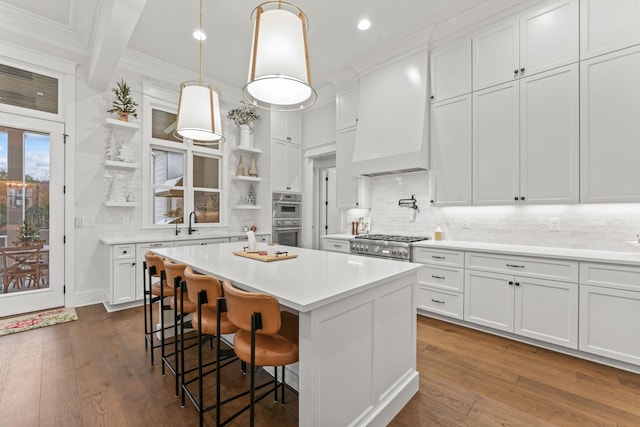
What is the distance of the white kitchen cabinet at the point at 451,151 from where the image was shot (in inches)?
133

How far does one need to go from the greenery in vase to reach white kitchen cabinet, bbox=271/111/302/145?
39 centimetres

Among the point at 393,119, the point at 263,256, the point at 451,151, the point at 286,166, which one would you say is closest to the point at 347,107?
the point at 393,119

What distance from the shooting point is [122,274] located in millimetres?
3668

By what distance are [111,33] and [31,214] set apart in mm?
2445

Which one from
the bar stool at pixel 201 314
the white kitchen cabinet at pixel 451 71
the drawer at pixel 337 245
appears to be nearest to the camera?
the bar stool at pixel 201 314

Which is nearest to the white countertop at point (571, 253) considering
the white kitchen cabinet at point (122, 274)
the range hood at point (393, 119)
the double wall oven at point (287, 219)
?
the range hood at point (393, 119)

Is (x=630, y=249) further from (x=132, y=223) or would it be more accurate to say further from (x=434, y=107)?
(x=132, y=223)

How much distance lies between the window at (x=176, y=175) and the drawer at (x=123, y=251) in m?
0.75

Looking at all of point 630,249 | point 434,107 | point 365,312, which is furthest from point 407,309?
point 434,107

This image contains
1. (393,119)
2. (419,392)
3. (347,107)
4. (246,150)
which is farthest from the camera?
(246,150)

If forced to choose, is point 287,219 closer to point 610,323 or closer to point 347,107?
point 347,107

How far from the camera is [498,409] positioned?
186 centimetres

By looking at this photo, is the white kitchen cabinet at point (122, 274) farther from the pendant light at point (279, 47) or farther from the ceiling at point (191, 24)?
the pendant light at point (279, 47)

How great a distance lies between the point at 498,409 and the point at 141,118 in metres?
5.23
